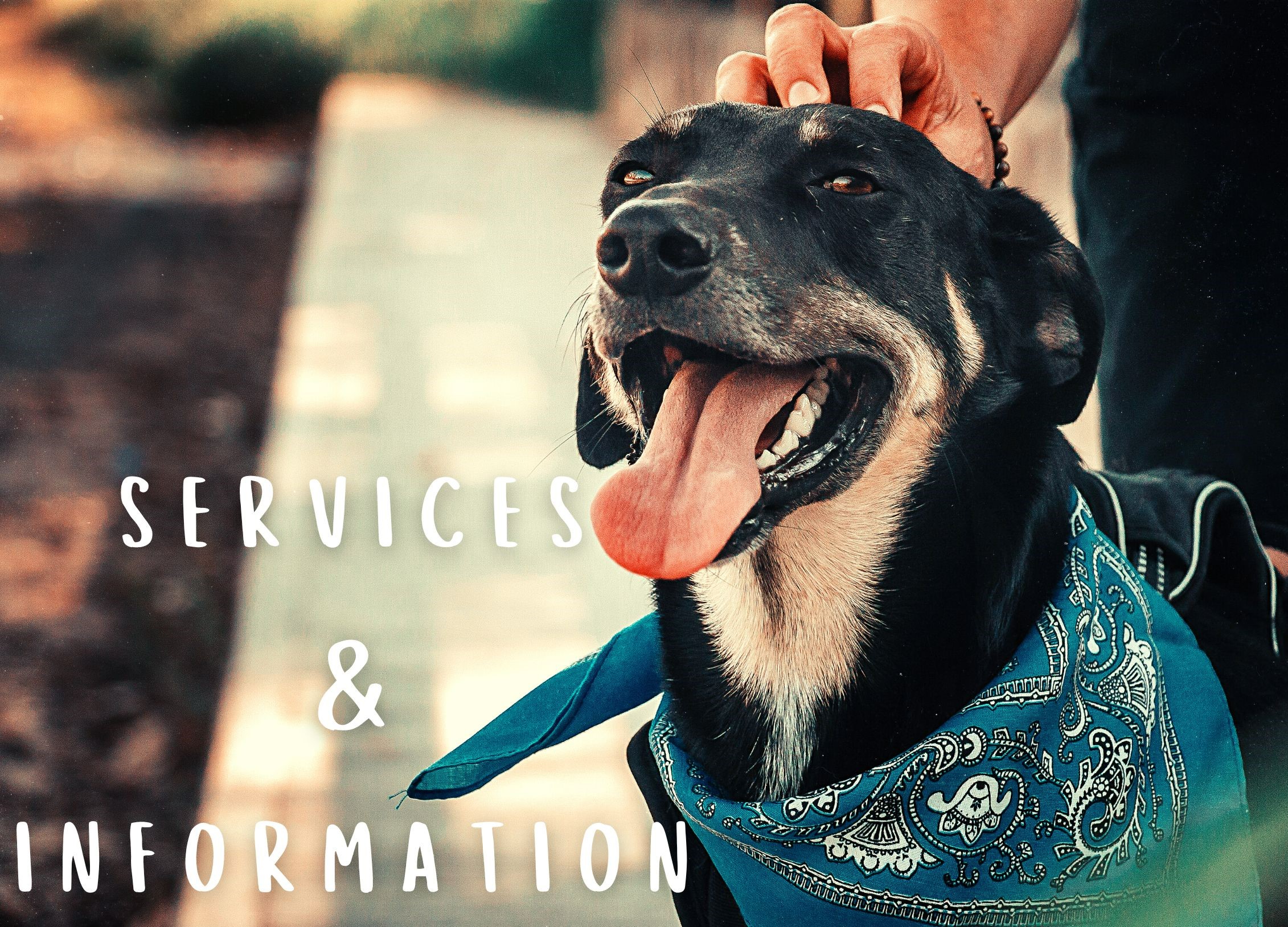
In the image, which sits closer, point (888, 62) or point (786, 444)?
point (786, 444)

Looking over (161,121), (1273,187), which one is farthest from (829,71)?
(161,121)

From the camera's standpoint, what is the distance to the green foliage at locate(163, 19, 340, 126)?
211 inches

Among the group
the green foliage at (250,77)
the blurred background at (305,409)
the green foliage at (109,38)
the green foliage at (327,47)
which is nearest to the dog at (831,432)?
the blurred background at (305,409)

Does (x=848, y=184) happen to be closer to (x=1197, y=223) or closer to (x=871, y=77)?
(x=871, y=77)

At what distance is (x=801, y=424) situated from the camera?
1.45 m

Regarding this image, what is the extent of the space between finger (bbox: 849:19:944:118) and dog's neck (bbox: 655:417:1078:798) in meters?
0.49

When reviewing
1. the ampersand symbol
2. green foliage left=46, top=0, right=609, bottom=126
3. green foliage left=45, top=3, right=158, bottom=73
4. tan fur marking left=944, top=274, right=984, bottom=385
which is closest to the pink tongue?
tan fur marking left=944, top=274, right=984, bottom=385

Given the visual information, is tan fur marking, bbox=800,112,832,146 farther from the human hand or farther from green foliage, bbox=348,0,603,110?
green foliage, bbox=348,0,603,110

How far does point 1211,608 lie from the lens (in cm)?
182

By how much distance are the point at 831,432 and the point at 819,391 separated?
6 cm

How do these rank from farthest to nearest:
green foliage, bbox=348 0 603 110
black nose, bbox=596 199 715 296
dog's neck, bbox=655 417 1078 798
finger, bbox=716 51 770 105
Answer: green foliage, bbox=348 0 603 110
finger, bbox=716 51 770 105
dog's neck, bbox=655 417 1078 798
black nose, bbox=596 199 715 296

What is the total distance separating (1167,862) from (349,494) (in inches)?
126

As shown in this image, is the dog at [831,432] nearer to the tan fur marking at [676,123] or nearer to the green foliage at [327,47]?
the tan fur marking at [676,123]

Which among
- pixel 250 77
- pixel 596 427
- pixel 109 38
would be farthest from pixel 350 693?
pixel 109 38
